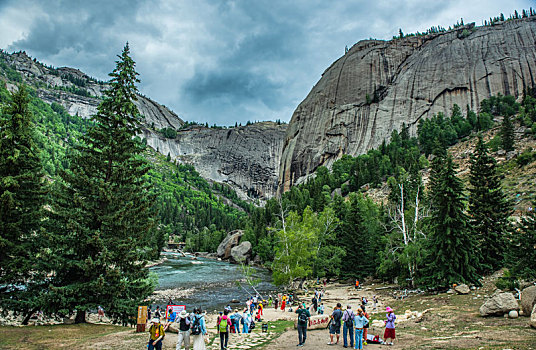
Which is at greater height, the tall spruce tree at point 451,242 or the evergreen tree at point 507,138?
the evergreen tree at point 507,138

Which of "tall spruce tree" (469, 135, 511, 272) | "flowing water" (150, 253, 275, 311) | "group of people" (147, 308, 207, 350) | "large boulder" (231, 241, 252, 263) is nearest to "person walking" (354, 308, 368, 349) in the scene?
"group of people" (147, 308, 207, 350)

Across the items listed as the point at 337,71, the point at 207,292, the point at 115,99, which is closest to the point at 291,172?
the point at 337,71

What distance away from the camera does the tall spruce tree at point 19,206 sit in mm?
13305

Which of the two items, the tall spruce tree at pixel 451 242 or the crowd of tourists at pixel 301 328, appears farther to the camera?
the tall spruce tree at pixel 451 242

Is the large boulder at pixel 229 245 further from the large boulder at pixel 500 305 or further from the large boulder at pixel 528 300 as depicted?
the large boulder at pixel 528 300

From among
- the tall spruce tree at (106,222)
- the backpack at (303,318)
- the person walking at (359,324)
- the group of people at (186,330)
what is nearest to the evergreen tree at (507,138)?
the person walking at (359,324)

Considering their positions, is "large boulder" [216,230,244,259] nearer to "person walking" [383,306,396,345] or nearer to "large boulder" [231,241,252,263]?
"large boulder" [231,241,252,263]

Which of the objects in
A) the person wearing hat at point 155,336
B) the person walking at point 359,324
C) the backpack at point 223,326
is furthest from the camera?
the person walking at point 359,324

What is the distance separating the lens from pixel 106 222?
47.1 ft

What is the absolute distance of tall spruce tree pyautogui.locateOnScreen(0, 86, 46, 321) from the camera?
43.7 feet

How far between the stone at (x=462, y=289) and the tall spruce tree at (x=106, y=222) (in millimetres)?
19557

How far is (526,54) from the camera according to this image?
3716 inches

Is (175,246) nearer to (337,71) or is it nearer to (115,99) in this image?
(337,71)

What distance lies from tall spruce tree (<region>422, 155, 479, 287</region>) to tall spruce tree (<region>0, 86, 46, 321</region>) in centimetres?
2486
